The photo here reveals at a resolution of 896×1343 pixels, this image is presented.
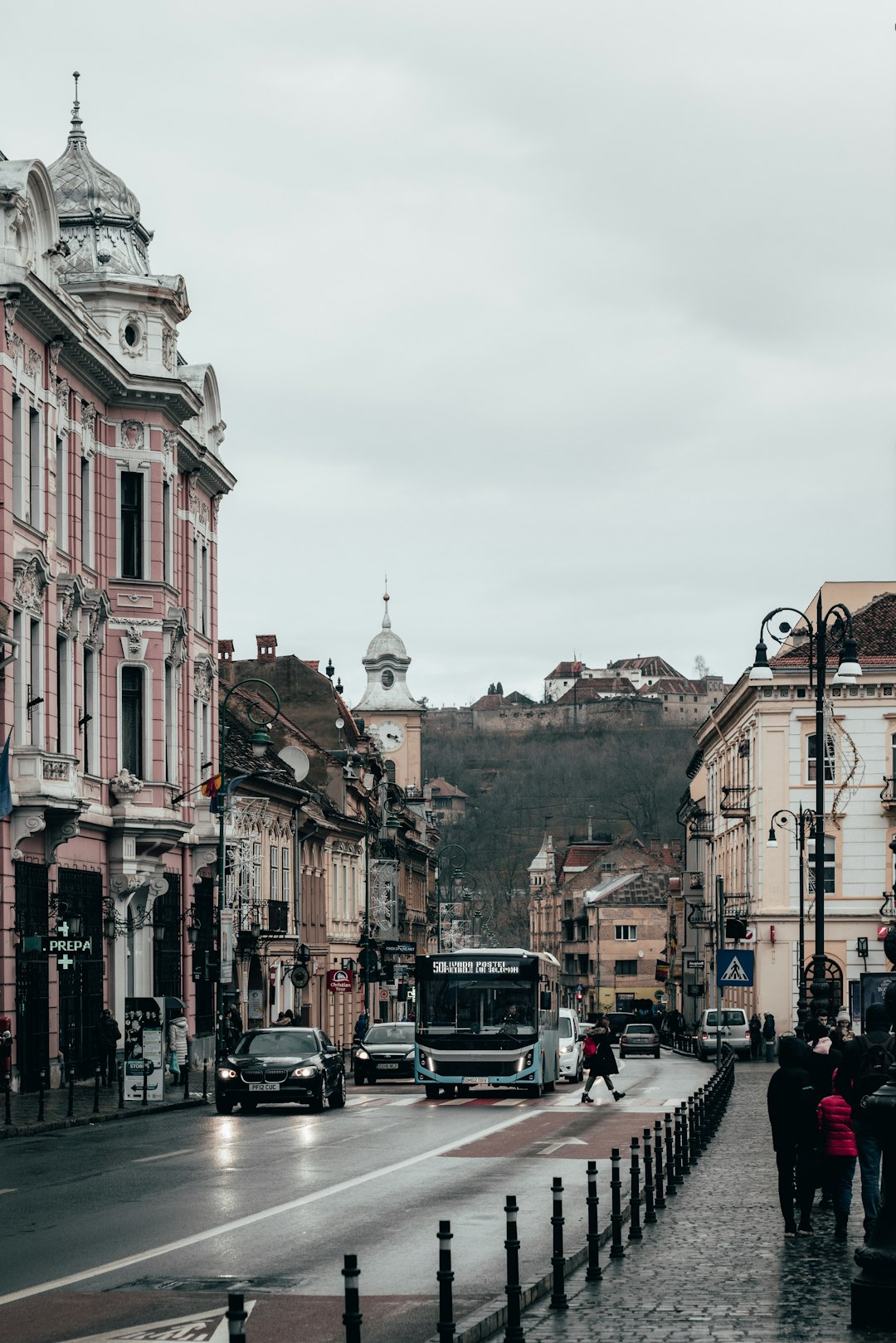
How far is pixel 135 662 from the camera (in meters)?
46.0

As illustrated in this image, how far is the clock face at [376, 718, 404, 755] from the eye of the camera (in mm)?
148875

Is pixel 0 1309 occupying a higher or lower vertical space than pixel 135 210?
lower

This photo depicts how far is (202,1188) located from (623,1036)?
57611 mm

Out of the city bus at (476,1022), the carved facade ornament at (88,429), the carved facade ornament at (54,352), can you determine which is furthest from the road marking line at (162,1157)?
the carved facade ornament at (88,429)

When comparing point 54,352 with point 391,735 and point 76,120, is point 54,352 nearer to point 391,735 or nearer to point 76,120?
point 76,120

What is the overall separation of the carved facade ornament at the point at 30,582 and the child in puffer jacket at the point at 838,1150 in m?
23.9

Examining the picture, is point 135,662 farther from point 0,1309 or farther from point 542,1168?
point 0,1309

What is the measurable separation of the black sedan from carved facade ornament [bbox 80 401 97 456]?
1399cm

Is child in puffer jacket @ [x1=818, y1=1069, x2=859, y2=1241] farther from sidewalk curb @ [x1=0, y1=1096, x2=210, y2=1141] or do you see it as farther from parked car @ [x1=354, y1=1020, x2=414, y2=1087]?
parked car @ [x1=354, y1=1020, x2=414, y2=1087]

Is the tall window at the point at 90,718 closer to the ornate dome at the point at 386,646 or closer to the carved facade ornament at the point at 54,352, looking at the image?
the carved facade ornament at the point at 54,352

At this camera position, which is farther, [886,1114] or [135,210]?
[135,210]

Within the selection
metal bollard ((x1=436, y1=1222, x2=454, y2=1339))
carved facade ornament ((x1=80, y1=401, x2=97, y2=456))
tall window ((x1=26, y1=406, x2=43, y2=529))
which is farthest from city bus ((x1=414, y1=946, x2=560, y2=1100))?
metal bollard ((x1=436, y1=1222, x2=454, y2=1339))

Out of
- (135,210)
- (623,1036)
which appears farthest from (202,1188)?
(623,1036)

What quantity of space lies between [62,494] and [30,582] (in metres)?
3.45
